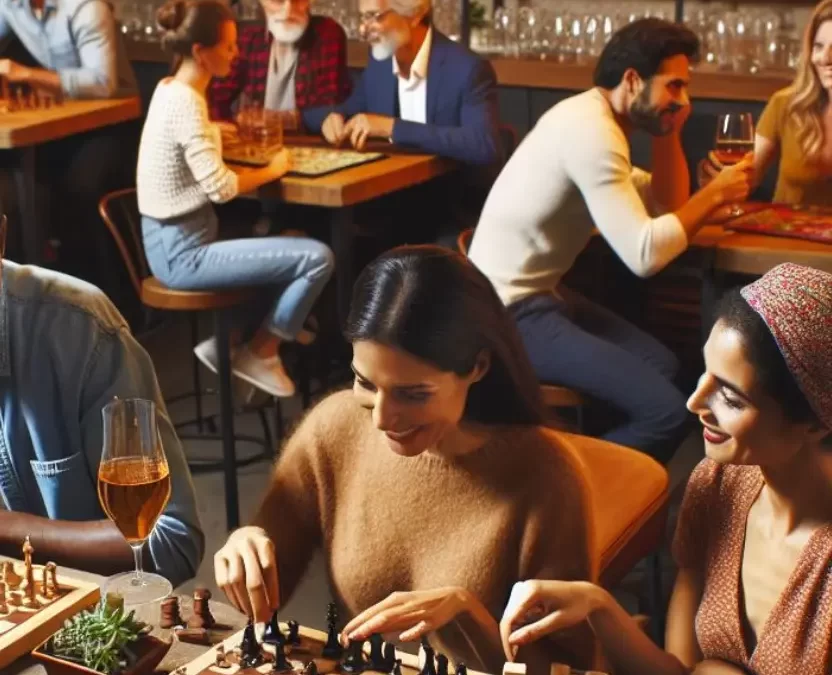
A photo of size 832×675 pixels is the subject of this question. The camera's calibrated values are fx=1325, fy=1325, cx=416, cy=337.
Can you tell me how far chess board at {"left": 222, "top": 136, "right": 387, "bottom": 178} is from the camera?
155 inches

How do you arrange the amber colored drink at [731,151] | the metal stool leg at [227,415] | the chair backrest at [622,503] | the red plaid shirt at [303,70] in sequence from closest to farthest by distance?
the chair backrest at [622,503], the amber colored drink at [731,151], the metal stool leg at [227,415], the red plaid shirt at [303,70]

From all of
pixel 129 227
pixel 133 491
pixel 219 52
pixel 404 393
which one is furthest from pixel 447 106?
pixel 133 491

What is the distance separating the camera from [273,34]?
4.76 m

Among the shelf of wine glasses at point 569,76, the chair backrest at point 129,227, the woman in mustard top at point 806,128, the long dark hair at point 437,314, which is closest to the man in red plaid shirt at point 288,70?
the chair backrest at point 129,227

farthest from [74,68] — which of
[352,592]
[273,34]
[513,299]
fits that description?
[352,592]

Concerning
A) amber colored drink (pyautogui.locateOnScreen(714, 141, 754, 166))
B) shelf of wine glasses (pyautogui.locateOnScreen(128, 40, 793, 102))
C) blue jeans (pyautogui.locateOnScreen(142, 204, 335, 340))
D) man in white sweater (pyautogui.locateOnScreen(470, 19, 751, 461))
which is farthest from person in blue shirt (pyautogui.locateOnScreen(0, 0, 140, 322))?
amber colored drink (pyautogui.locateOnScreen(714, 141, 754, 166))

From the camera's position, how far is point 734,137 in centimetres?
326

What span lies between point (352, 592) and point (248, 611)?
304 mm

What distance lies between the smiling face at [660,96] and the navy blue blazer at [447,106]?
1096mm

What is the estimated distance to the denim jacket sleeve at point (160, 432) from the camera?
72.7 inches

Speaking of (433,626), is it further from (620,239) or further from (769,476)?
(620,239)

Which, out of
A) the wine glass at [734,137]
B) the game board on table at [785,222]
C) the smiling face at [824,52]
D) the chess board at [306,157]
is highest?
the smiling face at [824,52]

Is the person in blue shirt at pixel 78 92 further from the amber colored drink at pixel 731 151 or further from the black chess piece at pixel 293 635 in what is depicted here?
the black chess piece at pixel 293 635

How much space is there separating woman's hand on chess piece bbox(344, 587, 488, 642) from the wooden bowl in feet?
0.67
